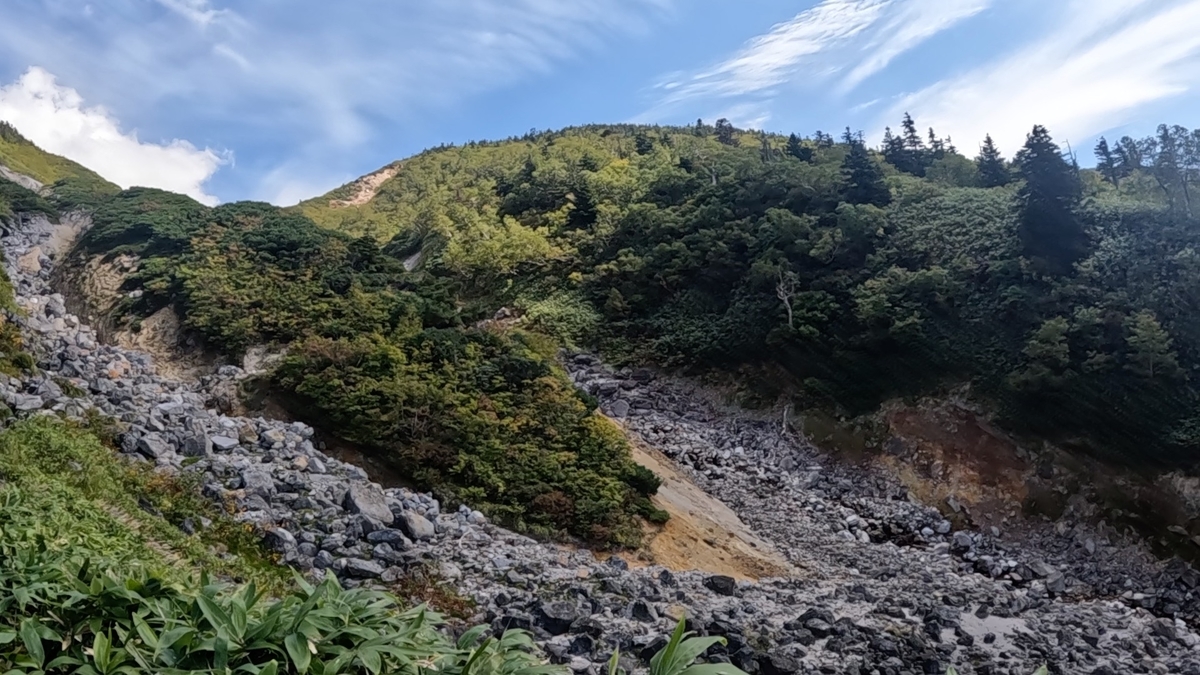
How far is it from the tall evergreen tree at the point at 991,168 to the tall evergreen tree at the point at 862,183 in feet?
23.7

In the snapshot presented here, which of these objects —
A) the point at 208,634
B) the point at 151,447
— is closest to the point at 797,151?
the point at 151,447

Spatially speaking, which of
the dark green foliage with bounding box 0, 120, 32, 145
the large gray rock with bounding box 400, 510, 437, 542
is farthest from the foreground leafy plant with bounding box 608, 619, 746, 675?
the dark green foliage with bounding box 0, 120, 32, 145

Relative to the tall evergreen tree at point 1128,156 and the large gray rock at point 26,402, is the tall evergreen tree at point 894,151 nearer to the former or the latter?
the tall evergreen tree at point 1128,156

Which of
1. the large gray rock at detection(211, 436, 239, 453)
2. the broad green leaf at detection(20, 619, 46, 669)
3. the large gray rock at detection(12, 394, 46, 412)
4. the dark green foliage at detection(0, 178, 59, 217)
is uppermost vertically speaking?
the dark green foliage at detection(0, 178, 59, 217)

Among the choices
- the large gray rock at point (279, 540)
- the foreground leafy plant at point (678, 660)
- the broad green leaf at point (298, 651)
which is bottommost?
the large gray rock at point (279, 540)

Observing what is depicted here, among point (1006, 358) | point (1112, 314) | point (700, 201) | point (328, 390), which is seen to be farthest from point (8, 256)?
point (1112, 314)

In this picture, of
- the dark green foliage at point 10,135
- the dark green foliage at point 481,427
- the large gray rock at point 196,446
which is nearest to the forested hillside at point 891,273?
the dark green foliage at point 481,427

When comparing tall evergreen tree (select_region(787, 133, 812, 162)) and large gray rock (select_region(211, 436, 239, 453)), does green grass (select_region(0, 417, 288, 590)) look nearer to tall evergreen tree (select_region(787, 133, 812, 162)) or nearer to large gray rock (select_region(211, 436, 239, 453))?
large gray rock (select_region(211, 436, 239, 453))

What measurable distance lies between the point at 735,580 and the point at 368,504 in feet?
17.3

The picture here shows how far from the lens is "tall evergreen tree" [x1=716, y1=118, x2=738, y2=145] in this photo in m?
52.6

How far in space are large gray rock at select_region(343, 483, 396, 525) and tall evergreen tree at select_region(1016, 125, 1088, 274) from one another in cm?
1527

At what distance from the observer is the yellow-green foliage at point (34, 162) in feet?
137

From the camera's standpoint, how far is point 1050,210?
17.3m

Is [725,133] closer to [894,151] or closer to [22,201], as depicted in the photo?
[894,151]
